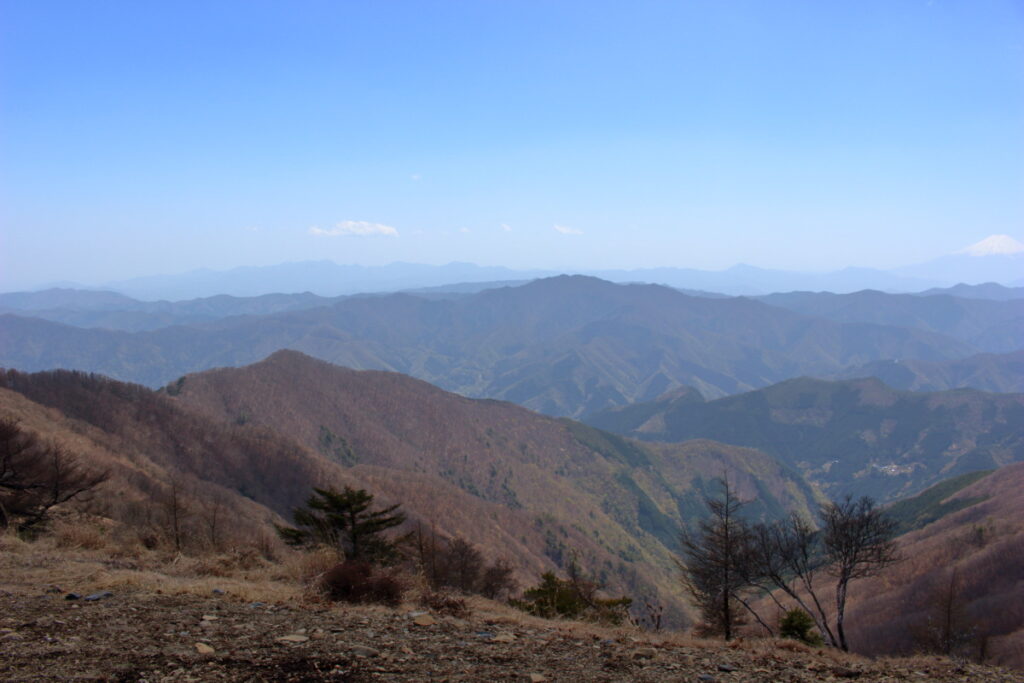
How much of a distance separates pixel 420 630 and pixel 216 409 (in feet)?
436

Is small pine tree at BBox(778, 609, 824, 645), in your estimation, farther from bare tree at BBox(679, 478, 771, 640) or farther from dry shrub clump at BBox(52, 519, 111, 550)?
dry shrub clump at BBox(52, 519, 111, 550)

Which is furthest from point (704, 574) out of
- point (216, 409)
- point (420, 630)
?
point (216, 409)

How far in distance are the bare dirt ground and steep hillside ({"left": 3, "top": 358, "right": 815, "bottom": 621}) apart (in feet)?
88.7

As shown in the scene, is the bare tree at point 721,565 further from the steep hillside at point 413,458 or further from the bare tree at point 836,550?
the steep hillside at point 413,458

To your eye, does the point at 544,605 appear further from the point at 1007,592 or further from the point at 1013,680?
the point at 1007,592

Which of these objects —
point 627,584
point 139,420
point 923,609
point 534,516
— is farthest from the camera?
point 534,516

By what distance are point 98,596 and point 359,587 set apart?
165 inches

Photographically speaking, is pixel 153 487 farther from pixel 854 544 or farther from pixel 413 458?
pixel 413 458

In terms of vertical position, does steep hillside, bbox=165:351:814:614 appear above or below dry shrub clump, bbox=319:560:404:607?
below

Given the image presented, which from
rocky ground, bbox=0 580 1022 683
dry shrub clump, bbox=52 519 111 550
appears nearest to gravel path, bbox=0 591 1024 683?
rocky ground, bbox=0 580 1022 683

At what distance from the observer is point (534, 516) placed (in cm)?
12112

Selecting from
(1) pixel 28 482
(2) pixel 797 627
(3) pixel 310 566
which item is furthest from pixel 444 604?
(2) pixel 797 627

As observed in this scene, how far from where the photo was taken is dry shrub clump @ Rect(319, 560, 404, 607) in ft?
35.3

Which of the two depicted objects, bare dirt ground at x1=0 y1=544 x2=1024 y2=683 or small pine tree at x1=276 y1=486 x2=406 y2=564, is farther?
small pine tree at x1=276 y1=486 x2=406 y2=564
